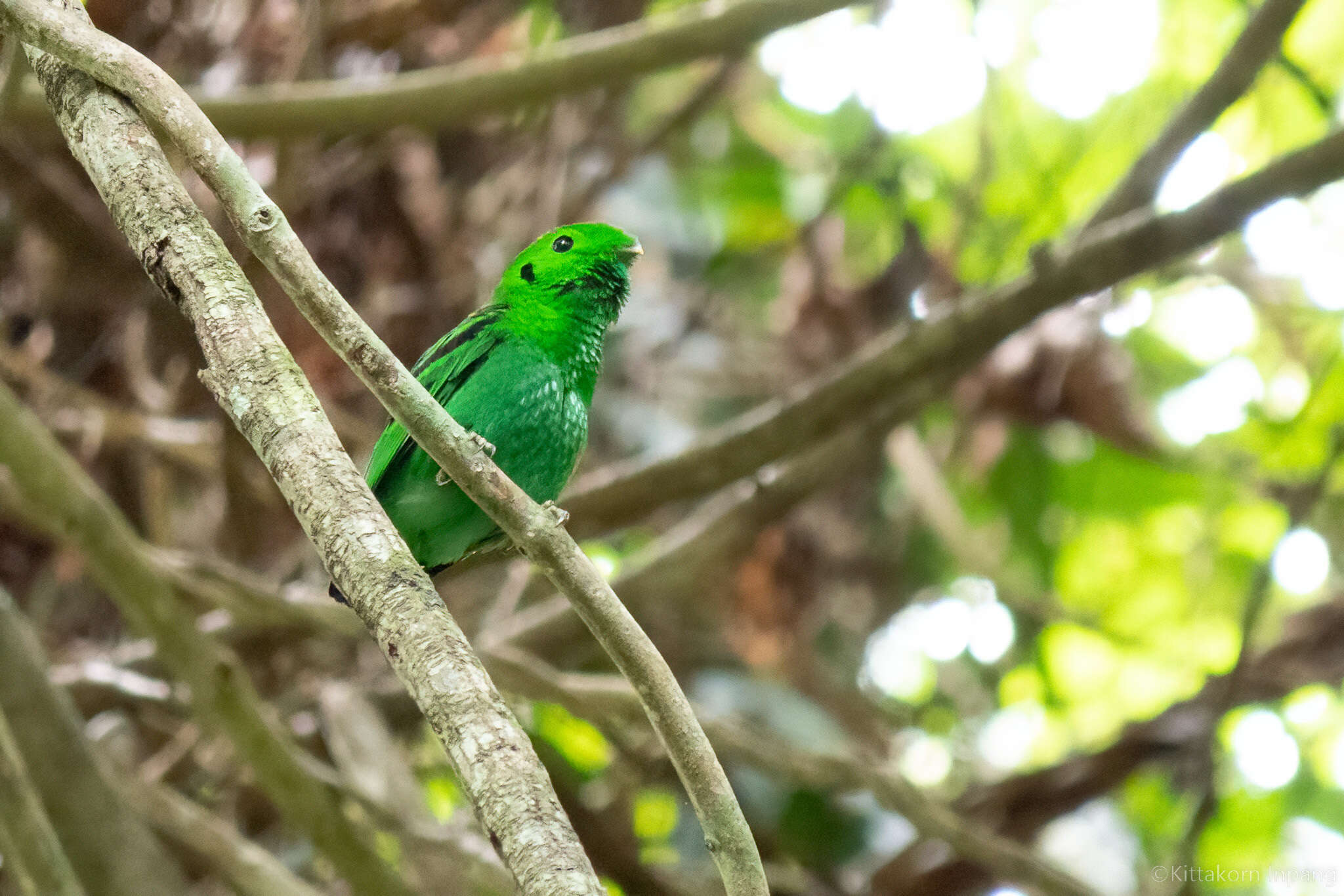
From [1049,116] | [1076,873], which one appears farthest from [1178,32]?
[1076,873]

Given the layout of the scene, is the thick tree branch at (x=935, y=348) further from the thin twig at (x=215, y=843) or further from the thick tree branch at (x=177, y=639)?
the thin twig at (x=215, y=843)

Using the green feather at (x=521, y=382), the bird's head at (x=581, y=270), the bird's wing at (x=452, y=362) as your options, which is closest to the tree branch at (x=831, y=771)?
the green feather at (x=521, y=382)

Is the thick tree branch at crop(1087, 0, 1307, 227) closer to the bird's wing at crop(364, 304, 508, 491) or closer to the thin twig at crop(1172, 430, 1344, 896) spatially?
the thin twig at crop(1172, 430, 1344, 896)

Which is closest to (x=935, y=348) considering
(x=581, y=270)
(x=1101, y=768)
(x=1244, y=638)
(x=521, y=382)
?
(x=1244, y=638)

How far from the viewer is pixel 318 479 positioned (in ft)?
5.65

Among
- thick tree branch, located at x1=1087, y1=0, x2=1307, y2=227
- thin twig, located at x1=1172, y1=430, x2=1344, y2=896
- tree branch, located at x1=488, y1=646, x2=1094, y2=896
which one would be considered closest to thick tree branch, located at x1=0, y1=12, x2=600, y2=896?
tree branch, located at x1=488, y1=646, x2=1094, y2=896

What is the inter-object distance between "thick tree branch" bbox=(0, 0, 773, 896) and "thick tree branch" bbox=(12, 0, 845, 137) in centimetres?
192

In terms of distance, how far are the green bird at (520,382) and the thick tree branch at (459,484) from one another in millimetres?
1092

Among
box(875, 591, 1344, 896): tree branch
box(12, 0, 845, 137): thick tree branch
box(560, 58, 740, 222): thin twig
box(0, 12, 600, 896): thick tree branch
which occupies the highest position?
box(560, 58, 740, 222): thin twig

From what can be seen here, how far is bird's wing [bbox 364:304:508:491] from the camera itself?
306 cm

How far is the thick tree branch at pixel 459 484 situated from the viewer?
5.65 feet

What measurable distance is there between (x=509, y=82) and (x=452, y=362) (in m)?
1.20

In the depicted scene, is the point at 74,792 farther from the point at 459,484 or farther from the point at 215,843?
the point at 459,484

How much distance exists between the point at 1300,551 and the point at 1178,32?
2321 millimetres
